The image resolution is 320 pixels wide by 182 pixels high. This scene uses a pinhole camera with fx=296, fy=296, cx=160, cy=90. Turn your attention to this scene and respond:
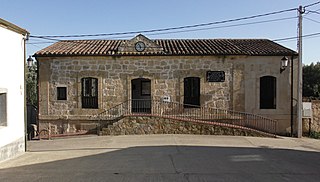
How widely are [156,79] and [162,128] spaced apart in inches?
113

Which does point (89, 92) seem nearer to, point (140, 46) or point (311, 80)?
point (140, 46)

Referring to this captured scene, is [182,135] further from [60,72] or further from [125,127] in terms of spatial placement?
[60,72]

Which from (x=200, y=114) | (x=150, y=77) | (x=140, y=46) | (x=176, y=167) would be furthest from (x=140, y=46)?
(x=176, y=167)

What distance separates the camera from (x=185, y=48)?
17.0m

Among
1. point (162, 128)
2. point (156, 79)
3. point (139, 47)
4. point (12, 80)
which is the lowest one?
point (162, 128)

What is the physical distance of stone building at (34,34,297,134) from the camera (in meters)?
16.0

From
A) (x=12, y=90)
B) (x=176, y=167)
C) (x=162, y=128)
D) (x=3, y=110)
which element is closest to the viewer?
(x=176, y=167)

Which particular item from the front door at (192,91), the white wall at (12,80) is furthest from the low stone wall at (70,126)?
the white wall at (12,80)

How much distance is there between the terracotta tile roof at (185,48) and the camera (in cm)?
1595

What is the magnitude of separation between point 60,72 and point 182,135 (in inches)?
292

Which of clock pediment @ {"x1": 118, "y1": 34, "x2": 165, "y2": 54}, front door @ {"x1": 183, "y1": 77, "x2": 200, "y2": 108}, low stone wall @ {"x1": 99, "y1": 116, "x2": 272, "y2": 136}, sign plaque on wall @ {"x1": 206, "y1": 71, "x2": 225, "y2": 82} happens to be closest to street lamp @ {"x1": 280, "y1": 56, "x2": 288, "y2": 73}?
sign plaque on wall @ {"x1": 206, "y1": 71, "x2": 225, "y2": 82}

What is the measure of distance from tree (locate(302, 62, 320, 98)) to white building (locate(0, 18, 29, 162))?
Result: 24.4 metres

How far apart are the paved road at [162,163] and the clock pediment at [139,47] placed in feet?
17.7

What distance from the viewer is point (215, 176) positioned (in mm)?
6539
